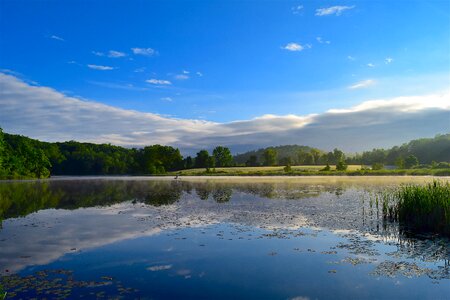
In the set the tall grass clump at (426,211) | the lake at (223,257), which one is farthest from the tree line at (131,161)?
the tall grass clump at (426,211)

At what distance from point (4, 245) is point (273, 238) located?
47.6ft

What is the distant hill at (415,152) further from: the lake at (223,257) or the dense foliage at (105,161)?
the lake at (223,257)

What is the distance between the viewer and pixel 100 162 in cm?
18975

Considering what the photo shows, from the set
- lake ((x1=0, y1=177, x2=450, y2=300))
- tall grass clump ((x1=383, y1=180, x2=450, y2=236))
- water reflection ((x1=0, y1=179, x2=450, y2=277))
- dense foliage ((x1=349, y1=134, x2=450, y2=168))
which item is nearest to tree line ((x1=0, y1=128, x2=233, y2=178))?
dense foliage ((x1=349, y1=134, x2=450, y2=168))

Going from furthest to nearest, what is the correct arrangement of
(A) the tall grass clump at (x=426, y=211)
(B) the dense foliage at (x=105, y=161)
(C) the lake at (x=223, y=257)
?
(B) the dense foliage at (x=105, y=161) → (A) the tall grass clump at (x=426, y=211) → (C) the lake at (x=223, y=257)

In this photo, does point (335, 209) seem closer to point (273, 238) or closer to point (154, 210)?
point (273, 238)

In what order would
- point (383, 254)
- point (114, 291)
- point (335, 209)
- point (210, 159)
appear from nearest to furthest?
point (114, 291), point (383, 254), point (335, 209), point (210, 159)

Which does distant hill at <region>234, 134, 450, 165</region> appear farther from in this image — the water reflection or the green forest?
the water reflection

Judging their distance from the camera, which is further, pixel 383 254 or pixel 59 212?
→ pixel 59 212

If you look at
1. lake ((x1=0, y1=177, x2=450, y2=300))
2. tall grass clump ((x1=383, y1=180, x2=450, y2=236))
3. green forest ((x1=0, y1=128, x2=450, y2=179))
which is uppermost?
green forest ((x1=0, y1=128, x2=450, y2=179))

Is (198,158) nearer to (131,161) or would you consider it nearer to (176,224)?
(131,161)

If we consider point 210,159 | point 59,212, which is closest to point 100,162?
point 210,159

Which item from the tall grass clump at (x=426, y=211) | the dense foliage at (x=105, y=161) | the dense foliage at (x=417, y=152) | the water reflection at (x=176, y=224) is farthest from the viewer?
the dense foliage at (x=105, y=161)

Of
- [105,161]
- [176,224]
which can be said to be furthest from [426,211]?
[105,161]
